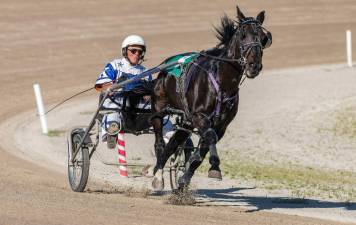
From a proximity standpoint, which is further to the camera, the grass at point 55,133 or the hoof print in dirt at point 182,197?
the grass at point 55,133

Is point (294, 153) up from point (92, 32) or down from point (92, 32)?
down

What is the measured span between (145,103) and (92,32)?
21.2 meters

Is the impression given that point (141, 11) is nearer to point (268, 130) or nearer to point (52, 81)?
point (52, 81)

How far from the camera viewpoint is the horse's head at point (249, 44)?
32.7 ft

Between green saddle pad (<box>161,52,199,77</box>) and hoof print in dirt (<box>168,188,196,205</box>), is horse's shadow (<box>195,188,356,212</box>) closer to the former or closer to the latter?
hoof print in dirt (<box>168,188,196,205</box>)

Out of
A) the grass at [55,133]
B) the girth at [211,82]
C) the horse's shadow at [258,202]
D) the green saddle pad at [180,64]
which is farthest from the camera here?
the grass at [55,133]

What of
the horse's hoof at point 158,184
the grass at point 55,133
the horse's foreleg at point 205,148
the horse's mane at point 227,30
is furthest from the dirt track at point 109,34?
the horse's mane at point 227,30

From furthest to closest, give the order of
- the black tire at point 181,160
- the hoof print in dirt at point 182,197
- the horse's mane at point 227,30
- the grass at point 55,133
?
1. the grass at point 55,133
2. the black tire at point 181,160
3. the hoof print in dirt at point 182,197
4. the horse's mane at point 227,30

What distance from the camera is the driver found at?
11.5 m

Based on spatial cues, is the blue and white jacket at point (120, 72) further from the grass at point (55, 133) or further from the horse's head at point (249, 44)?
the grass at point (55, 133)

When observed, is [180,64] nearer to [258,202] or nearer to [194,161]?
Answer: [194,161]

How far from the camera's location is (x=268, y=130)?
776 inches

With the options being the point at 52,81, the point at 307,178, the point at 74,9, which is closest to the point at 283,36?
the point at 74,9

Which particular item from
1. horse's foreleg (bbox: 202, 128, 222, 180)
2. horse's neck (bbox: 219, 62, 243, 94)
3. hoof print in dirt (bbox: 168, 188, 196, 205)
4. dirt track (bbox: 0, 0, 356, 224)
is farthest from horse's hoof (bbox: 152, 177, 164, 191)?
dirt track (bbox: 0, 0, 356, 224)
